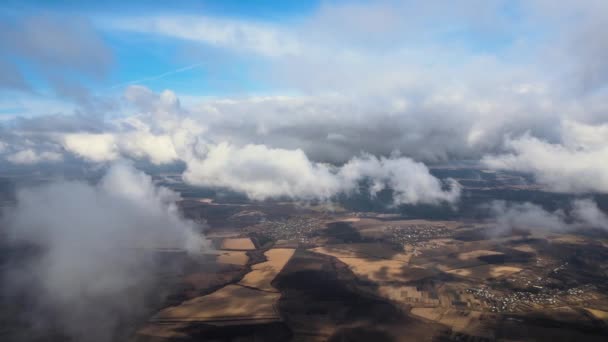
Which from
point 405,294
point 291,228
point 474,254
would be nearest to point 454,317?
point 405,294

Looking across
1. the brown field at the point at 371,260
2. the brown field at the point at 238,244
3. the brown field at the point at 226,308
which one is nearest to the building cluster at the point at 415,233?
the brown field at the point at 371,260

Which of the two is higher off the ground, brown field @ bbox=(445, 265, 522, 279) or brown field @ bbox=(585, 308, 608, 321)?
brown field @ bbox=(445, 265, 522, 279)

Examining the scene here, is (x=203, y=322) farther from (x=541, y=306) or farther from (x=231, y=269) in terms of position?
(x=541, y=306)

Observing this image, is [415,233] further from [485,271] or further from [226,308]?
[226,308]

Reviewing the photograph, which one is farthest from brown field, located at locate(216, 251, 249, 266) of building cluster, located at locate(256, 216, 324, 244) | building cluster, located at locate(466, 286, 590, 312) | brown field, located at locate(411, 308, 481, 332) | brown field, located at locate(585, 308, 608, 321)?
brown field, located at locate(585, 308, 608, 321)

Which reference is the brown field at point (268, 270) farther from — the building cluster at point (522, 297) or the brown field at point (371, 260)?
the building cluster at point (522, 297)

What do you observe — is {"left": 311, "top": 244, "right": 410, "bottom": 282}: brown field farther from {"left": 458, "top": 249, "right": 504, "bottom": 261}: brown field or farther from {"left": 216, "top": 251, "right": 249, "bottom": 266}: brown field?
{"left": 216, "top": 251, "right": 249, "bottom": 266}: brown field
